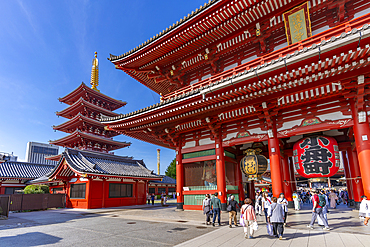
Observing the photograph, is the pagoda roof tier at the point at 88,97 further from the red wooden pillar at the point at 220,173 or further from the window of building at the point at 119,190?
the red wooden pillar at the point at 220,173

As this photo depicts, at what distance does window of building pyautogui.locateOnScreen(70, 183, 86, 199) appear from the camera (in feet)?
72.3

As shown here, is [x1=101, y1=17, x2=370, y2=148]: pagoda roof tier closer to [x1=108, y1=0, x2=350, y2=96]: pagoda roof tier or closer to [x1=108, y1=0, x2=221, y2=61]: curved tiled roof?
[x1=108, y1=0, x2=350, y2=96]: pagoda roof tier

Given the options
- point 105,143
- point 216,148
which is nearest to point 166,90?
point 216,148

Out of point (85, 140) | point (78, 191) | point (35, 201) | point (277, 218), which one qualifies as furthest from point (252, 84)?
point (85, 140)

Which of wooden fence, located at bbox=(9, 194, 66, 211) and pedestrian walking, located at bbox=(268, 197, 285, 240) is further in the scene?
wooden fence, located at bbox=(9, 194, 66, 211)

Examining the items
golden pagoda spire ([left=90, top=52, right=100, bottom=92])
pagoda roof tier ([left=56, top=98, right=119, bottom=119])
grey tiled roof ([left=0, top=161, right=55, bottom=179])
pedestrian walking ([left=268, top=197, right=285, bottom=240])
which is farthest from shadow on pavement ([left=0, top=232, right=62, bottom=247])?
golden pagoda spire ([left=90, top=52, right=100, bottom=92])

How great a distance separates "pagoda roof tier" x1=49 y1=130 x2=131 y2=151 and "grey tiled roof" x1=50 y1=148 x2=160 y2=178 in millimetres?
7729

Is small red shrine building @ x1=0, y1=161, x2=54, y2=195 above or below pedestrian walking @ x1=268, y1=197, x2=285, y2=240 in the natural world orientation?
above

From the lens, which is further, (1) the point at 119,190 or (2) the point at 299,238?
(1) the point at 119,190

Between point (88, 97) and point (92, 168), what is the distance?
19115 millimetres

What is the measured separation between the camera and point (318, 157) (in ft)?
36.6

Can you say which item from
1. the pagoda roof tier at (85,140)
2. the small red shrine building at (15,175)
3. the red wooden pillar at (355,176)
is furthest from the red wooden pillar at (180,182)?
the small red shrine building at (15,175)

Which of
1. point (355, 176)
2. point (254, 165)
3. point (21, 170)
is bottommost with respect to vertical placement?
point (355, 176)

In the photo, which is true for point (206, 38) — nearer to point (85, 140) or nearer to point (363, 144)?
point (363, 144)
